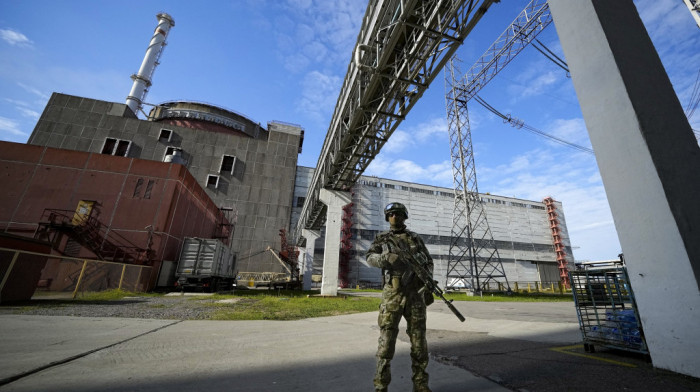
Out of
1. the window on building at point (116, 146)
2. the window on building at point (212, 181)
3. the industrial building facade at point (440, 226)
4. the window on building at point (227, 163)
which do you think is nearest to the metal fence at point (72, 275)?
the window on building at point (212, 181)

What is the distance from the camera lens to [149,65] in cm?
4306

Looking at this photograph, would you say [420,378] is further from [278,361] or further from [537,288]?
[537,288]

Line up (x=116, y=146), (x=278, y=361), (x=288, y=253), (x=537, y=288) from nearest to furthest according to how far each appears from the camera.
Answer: (x=278, y=361) → (x=537, y=288) → (x=288, y=253) → (x=116, y=146)

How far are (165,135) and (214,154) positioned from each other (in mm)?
6607

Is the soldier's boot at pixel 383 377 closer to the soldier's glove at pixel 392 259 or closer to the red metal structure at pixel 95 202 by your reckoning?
the soldier's glove at pixel 392 259

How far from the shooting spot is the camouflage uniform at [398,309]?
2.25 metres

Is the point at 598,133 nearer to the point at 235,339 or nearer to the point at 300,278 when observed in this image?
the point at 235,339

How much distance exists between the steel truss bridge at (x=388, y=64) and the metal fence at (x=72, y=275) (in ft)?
37.2


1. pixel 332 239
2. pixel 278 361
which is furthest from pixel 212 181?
pixel 278 361

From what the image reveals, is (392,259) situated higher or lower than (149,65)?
lower

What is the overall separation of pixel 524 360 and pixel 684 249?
1971 mm

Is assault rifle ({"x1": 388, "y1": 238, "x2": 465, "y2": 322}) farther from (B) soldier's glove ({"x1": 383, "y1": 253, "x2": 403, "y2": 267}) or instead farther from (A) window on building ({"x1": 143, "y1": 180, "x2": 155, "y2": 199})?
(A) window on building ({"x1": 143, "y1": 180, "x2": 155, "y2": 199})

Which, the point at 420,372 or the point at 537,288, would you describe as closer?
the point at 420,372

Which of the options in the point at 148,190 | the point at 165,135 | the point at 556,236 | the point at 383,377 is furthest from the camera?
the point at 556,236
